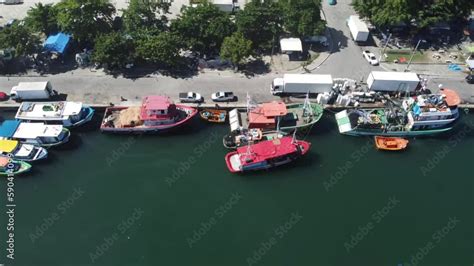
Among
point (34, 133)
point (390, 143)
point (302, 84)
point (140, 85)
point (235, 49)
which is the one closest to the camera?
point (34, 133)

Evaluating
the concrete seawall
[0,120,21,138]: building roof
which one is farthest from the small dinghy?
[0,120,21,138]: building roof

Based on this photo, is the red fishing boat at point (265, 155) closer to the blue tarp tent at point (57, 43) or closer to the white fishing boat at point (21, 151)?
the white fishing boat at point (21, 151)

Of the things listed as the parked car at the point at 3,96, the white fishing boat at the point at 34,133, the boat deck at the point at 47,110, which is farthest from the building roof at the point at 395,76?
the parked car at the point at 3,96

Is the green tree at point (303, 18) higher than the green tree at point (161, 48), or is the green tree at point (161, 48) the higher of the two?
the green tree at point (303, 18)

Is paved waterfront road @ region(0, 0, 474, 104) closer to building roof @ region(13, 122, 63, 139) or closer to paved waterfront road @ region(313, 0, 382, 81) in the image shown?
paved waterfront road @ region(313, 0, 382, 81)

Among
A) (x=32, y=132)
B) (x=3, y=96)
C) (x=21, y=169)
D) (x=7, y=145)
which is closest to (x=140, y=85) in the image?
(x=32, y=132)

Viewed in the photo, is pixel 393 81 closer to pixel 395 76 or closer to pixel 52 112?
pixel 395 76
